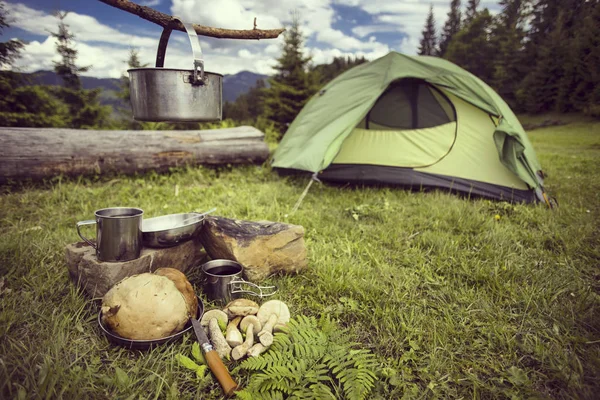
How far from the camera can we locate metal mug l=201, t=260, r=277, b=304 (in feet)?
6.70

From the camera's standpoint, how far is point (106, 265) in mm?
1898

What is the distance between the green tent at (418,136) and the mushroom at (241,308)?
2168mm

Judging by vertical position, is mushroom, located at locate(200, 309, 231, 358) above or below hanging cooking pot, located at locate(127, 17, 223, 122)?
below

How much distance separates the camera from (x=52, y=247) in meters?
2.59

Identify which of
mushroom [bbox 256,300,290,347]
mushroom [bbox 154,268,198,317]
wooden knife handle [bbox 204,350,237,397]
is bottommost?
wooden knife handle [bbox 204,350,237,397]

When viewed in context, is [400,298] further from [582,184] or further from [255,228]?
[582,184]

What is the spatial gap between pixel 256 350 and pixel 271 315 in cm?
25

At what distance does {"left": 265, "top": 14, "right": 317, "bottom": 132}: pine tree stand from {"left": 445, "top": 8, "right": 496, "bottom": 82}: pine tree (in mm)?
20379

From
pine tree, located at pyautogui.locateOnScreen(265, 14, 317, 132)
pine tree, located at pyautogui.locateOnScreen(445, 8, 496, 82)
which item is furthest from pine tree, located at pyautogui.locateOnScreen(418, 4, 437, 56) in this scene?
pine tree, located at pyautogui.locateOnScreen(265, 14, 317, 132)

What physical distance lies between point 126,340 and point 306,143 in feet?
11.0

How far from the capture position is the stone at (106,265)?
191 centimetres

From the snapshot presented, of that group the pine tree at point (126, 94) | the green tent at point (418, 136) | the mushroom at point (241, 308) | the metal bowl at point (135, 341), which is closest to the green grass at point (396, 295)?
the metal bowl at point (135, 341)

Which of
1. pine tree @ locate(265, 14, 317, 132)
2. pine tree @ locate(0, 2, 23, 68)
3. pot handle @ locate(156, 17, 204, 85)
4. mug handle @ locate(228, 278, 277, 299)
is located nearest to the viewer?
pot handle @ locate(156, 17, 204, 85)

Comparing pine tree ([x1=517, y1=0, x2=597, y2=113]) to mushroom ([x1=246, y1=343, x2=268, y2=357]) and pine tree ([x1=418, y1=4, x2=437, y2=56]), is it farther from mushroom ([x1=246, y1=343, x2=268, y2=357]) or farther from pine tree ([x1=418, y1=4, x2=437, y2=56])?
pine tree ([x1=418, y1=4, x2=437, y2=56])
